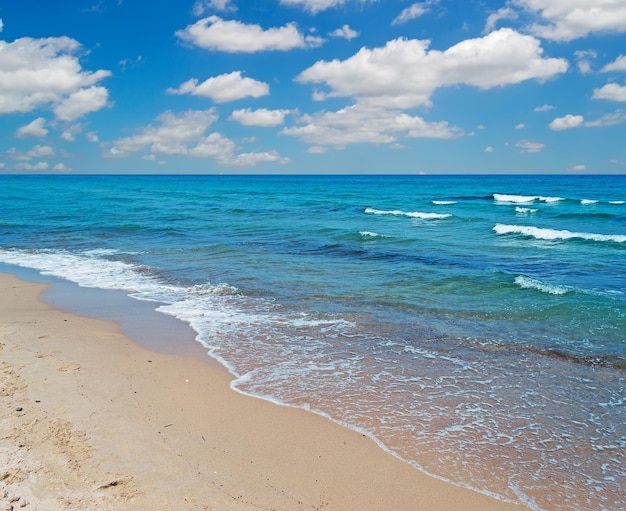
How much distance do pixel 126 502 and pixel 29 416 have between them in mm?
2218

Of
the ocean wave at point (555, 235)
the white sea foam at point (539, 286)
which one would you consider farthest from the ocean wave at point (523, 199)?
the white sea foam at point (539, 286)

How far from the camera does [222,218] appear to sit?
110 ft

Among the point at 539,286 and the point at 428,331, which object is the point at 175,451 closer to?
the point at 428,331

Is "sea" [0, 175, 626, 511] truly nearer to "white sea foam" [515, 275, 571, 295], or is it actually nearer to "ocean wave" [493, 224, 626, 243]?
"white sea foam" [515, 275, 571, 295]

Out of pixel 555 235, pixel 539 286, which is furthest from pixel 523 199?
pixel 539 286

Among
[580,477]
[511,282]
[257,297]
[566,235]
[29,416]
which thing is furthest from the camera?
[566,235]

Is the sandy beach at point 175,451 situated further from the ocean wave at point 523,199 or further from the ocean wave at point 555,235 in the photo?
the ocean wave at point 523,199

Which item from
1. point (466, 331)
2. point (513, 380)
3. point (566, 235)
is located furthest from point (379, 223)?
point (513, 380)

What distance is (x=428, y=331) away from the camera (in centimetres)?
970

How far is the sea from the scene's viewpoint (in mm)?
5469

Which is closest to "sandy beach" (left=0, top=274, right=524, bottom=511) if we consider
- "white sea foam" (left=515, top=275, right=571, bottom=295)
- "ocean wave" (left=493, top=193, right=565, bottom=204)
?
"white sea foam" (left=515, top=275, right=571, bottom=295)

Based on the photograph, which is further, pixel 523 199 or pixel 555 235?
pixel 523 199

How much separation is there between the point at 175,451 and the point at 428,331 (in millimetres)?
5865

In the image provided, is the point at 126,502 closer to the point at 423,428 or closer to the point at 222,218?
the point at 423,428
